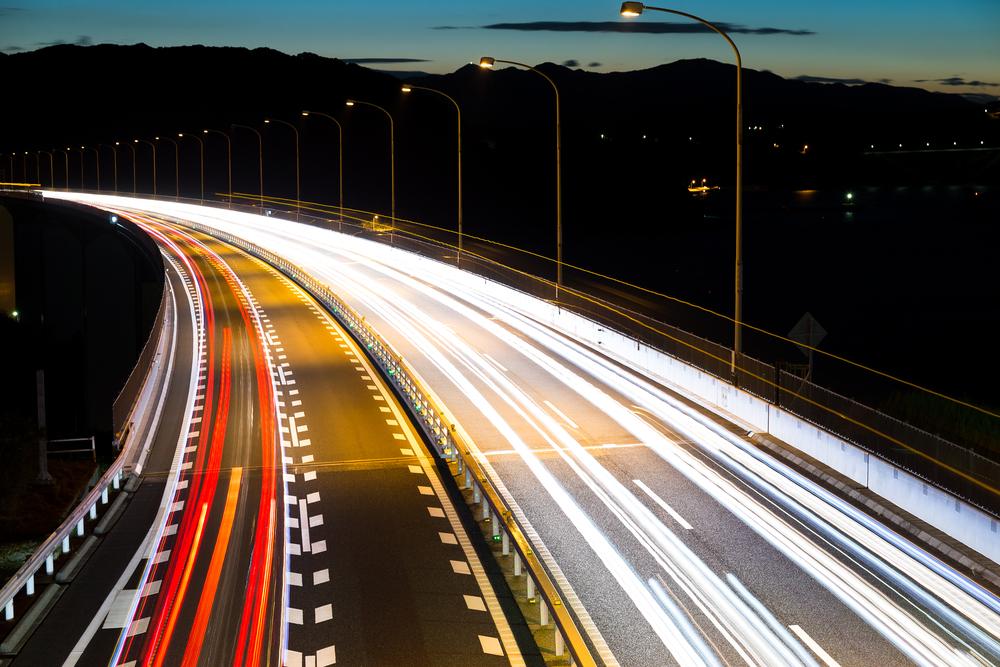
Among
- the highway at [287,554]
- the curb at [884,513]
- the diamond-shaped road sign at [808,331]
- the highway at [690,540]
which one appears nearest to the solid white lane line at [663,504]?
the highway at [690,540]

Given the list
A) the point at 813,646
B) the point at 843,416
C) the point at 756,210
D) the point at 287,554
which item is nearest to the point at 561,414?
the point at 843,416

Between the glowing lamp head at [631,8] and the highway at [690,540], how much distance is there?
9.38 m

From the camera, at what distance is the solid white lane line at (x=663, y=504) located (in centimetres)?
1847

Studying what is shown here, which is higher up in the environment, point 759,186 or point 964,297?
point 759,186

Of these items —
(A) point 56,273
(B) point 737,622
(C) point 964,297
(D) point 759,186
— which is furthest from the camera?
(D) point 759,186

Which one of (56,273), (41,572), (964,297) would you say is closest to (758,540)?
(41,572)

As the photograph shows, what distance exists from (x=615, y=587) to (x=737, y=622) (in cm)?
201

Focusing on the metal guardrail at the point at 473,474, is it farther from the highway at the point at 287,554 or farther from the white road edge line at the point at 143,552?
the white road edge line at the point at 143,552

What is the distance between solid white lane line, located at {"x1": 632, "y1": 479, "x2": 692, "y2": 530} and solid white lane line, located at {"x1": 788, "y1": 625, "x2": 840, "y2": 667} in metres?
4.35

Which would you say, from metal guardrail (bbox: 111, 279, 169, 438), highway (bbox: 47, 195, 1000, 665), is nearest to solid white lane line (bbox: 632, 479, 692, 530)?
highway (bbox: 47, 195, 1000, 665)

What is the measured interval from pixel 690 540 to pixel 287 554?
20.9ft

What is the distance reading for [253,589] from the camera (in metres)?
15.7

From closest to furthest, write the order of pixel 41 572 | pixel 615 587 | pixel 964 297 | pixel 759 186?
pixel 615 587 → pixel 41 572 → pixel 964 297 → pixel 759 186

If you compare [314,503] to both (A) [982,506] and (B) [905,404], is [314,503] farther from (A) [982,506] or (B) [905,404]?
(B) [905,404]
